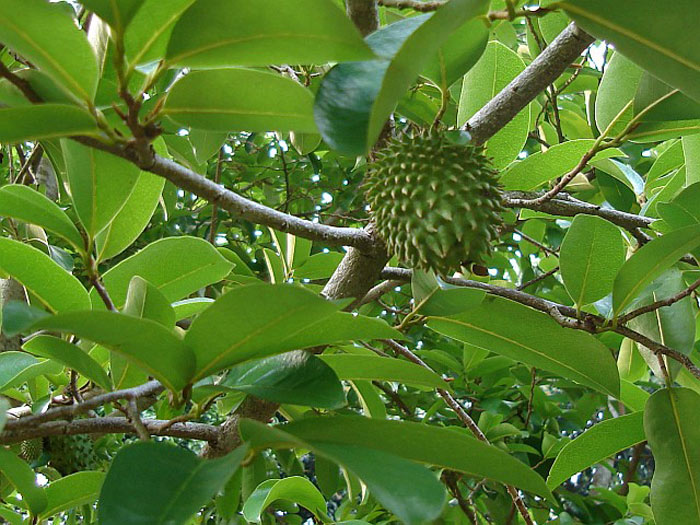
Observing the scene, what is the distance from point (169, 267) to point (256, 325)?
0.44m

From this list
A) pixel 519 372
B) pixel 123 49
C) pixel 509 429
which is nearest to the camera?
pixel 123 49

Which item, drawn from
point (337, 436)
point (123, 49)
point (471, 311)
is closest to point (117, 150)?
point (123, 49)

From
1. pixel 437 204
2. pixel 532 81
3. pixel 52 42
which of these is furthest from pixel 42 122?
pixel 532 81

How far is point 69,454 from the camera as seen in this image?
2.05 meters

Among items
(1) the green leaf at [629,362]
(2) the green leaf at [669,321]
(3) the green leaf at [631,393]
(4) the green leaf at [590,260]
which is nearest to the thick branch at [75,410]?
(4) the green leaf at [590,260]

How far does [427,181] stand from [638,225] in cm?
53

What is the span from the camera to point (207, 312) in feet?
2.24

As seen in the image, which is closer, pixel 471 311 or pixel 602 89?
pixel 471 311

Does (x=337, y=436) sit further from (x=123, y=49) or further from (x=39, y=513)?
(x=39, y=513)

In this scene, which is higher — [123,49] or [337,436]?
[123,49]

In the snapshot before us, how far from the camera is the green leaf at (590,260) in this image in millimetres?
1166

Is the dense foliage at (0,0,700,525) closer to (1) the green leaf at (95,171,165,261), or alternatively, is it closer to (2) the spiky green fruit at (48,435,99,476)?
(1) the green leaf at (95,171,165,261)

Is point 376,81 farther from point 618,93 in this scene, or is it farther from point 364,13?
point 618,93

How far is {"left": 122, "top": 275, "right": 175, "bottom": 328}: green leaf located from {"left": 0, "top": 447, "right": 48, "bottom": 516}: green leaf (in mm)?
266
